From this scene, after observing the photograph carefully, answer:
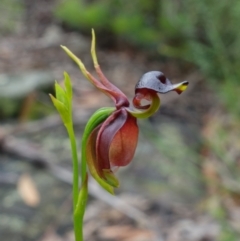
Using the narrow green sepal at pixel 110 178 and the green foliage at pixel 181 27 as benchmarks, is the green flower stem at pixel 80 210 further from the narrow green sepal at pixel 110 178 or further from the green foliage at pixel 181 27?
the green foliage at pixel 181 27

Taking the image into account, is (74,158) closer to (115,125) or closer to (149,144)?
(115,125)

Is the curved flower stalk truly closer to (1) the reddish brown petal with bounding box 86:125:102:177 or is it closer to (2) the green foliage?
(1) the reddish brown petal with bounding box 86:125:102:177

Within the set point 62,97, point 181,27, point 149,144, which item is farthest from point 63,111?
point 149,144

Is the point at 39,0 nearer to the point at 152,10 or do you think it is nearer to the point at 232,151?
the point at 152,10

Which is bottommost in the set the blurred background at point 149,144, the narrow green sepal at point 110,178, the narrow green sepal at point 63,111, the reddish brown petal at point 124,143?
the narrow green sepal at point 110,178

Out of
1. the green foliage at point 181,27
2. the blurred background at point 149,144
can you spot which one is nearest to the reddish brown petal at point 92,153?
the blurred background at point 149,144

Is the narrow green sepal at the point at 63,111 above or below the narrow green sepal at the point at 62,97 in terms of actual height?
below

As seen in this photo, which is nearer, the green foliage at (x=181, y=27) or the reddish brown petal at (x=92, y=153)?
the reddish brown petal at (x=92, y=153)
